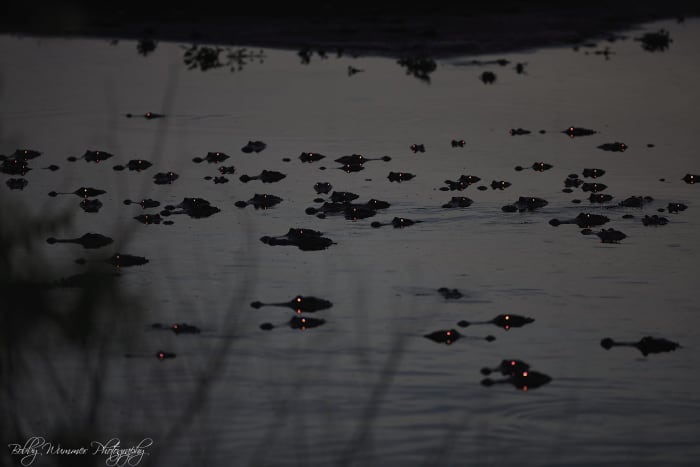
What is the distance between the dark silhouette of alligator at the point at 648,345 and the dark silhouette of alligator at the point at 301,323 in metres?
2.38

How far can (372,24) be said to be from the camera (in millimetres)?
32562

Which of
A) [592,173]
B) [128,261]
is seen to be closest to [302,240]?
[128,261]

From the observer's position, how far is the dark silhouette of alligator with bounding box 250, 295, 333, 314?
1108 cm

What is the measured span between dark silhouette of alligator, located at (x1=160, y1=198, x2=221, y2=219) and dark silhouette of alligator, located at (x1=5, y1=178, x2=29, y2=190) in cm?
220

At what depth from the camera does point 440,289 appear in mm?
11695

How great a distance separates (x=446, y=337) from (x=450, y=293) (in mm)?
1233

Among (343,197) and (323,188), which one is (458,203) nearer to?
(343,197)

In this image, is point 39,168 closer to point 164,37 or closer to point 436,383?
point 436,383

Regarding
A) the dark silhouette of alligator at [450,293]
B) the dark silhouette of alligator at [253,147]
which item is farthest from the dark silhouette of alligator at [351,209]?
the dark silhouette of alligator at [253,147]

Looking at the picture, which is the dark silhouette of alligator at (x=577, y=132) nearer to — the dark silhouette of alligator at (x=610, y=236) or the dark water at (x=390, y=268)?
the dark water at (x=390, y=268)

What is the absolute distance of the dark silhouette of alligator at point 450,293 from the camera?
11.5 m

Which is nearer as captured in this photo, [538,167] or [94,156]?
[538,167]

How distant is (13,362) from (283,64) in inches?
859

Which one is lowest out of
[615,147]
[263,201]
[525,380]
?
[525,380]
